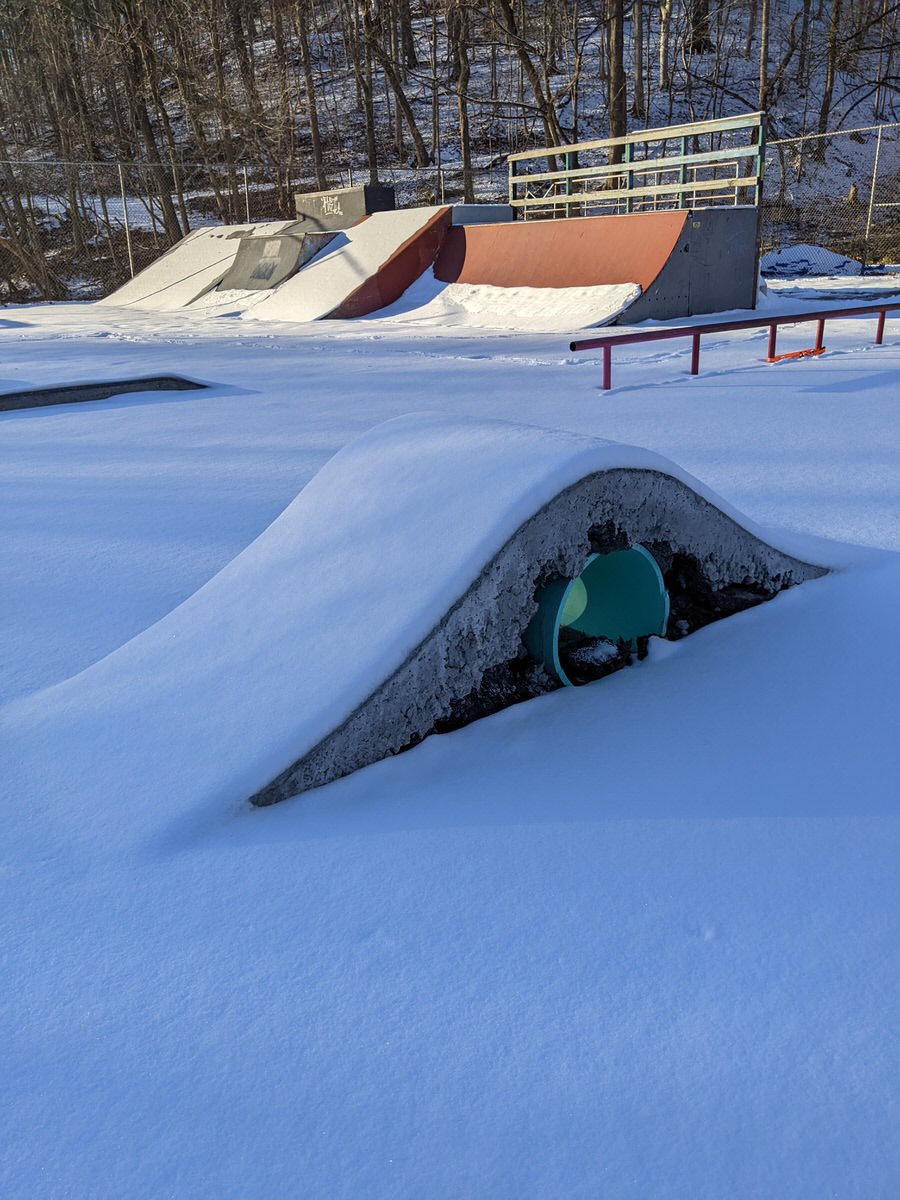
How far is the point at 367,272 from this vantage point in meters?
14.9

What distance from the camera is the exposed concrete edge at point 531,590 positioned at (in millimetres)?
2529

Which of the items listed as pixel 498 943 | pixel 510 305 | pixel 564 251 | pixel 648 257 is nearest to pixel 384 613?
pixel 498 943

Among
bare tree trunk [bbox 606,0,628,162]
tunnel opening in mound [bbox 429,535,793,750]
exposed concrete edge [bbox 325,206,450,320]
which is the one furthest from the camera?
bare tree trunk [bbox 606,0,628,162]

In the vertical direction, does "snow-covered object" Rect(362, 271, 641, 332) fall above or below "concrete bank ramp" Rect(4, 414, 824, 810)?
below

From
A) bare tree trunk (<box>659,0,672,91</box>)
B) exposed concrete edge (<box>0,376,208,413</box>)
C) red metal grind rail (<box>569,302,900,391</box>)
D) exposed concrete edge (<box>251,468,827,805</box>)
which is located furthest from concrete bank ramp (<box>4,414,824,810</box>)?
bare tree trunk (<box>659,0,672,91</box>)

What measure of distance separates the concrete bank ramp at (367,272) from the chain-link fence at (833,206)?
656 cm

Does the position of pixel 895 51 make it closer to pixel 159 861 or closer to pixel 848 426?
pixel 848 426

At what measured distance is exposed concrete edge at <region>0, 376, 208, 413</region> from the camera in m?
8.44

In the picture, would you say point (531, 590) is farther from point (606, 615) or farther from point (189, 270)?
point (189, 270)

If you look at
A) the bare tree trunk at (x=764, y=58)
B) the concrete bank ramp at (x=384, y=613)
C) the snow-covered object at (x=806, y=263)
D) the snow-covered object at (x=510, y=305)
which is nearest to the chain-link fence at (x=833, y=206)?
the snow-covered object at (x=806, y=263)

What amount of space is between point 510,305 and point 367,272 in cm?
290

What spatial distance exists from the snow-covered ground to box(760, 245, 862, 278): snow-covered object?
15.8 meters

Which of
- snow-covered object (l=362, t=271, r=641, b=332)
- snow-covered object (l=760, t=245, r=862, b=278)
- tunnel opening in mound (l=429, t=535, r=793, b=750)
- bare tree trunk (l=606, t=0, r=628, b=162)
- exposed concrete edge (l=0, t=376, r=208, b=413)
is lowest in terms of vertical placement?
snow-covered object (l=760, t=245, r=862, b=278)

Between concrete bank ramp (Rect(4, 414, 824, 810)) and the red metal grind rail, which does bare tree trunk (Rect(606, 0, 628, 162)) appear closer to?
the red metal grind rail
